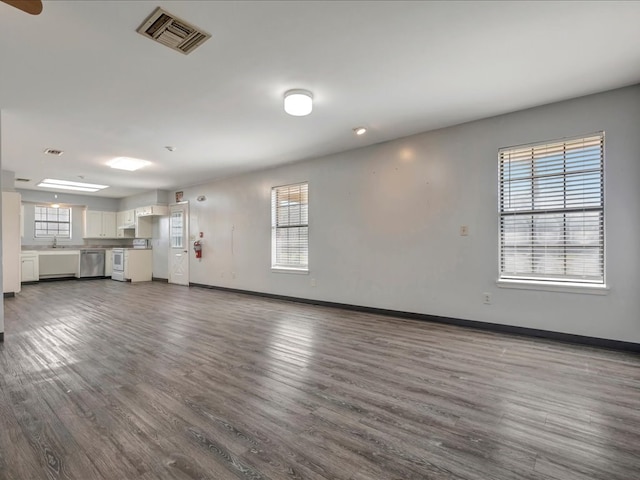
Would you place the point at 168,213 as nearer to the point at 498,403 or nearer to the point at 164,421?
the point at 164,421

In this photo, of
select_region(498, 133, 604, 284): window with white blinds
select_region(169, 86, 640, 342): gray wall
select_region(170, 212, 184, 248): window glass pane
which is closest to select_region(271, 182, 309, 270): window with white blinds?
select_region(169, 86, 640, 342): gray wall

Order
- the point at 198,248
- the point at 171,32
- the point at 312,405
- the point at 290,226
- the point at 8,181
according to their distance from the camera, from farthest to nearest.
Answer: the point at 198,248 → the point at 8,181 → the point at 290,226 → the point at 171,32 → the point at 312,405

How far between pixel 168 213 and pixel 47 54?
6.73 metres

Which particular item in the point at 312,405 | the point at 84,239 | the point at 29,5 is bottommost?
the point at 312,405

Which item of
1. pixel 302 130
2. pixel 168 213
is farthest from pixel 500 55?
pixel 168 213

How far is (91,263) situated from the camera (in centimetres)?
968

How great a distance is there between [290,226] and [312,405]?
4240 mm

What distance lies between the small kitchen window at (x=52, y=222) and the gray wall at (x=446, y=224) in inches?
282

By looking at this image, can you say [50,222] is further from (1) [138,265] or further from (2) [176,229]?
(2) [176,229]

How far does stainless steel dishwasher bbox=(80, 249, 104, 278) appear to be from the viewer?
952 centimetres

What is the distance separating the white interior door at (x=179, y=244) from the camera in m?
8.37

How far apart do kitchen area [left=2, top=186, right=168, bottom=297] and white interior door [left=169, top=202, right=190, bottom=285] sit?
1.44 ft

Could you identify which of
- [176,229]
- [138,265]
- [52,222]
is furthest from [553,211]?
[52,222]

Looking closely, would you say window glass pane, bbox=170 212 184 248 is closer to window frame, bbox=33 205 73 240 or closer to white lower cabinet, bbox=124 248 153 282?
white lower cabinet, bbox=124 248 153 282
